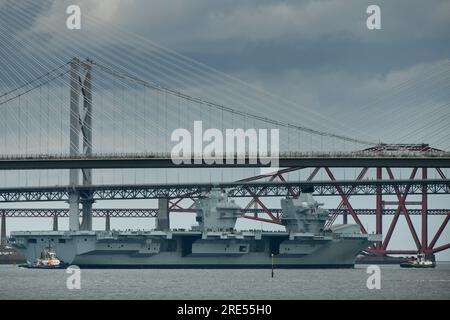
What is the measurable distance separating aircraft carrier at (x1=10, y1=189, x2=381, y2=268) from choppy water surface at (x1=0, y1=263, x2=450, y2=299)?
30.9 feet

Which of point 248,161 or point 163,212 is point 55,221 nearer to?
point 163,212

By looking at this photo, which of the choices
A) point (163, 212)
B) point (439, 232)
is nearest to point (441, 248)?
point (439, 232)

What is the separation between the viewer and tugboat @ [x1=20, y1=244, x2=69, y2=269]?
94.1 m

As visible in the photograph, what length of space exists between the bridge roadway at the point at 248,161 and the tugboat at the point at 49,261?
255 inches

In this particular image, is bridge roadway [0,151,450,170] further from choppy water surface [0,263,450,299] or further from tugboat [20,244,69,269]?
choppy water surface [0,263,450,299]

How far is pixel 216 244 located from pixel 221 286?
2832 cm

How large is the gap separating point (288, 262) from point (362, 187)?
3616 centimetres

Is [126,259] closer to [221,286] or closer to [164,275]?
[164,275]

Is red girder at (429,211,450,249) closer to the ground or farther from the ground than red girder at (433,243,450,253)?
farther from the ground

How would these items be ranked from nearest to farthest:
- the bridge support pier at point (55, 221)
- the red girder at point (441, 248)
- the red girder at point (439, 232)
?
the red girder at point (441, 248), the red girder at point (439, 232), the bridge support pier at point (55, 221)

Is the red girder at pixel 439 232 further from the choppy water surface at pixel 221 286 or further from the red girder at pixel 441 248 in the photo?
the choppy water surface at pixel 221 286

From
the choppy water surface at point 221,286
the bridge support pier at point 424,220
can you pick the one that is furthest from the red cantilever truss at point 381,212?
the choppy water surface at point 221,286

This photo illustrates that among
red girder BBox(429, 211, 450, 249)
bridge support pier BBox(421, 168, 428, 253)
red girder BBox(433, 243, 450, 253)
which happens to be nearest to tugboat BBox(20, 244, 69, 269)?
bridge support pier BBox(421, 168, 428, 253)

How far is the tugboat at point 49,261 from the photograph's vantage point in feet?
309
